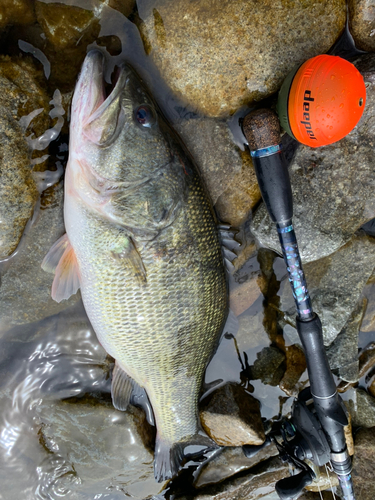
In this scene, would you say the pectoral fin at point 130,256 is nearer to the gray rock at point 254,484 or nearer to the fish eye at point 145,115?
the fish eye at point 145,115

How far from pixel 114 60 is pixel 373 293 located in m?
2.93

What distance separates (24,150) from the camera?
2.11 m

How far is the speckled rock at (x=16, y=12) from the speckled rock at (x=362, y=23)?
2172 millimetres

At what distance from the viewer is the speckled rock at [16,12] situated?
1.96 metres

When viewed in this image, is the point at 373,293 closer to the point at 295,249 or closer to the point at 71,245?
the point at 295,249

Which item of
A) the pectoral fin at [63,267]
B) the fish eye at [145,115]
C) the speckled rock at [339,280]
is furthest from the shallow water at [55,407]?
the fish eye at [145,115]

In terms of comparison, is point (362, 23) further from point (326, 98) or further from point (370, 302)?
point (370, 302)

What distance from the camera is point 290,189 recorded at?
6.61 feet

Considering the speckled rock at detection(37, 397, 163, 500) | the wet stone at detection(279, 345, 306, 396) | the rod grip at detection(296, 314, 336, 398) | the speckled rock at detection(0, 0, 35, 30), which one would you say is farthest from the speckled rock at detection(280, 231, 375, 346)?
the speckled rock at detection(0, 0, 35, 30)

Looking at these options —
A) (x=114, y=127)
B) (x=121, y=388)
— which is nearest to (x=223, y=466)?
(x=121, y=388)

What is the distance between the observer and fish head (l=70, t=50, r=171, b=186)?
5.76 ft

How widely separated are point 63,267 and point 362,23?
8.91ft

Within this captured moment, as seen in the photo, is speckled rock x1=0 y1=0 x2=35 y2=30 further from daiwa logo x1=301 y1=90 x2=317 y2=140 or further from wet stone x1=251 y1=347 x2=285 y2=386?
wet stone x1=251 y1=347 x2=285 y2=386

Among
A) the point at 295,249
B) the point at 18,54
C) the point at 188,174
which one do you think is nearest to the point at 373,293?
the point at 295,249
